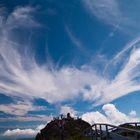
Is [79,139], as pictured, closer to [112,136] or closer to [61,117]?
[61,117]

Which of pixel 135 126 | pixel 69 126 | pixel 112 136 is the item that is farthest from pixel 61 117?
pixel 69 126

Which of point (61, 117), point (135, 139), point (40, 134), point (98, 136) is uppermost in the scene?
point (40, 134)

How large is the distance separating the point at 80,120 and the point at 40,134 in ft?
48.7

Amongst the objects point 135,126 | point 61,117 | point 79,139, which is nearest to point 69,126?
point 61,117

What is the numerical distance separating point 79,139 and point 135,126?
7.13 m

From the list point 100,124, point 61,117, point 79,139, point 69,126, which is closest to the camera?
point 100,124

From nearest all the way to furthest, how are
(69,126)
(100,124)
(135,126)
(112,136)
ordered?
(112,136) < (100,124) < (135,126) < (69,126)

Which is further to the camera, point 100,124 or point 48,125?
point 48,125

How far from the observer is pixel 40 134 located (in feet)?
332

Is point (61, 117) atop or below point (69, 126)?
below

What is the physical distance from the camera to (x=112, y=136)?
14.1 m

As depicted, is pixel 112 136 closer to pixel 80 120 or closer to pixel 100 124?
pixel 100 124

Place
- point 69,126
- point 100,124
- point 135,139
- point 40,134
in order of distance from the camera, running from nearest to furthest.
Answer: point 135,139 → point 100,124 → point 69,126 → point 40,134

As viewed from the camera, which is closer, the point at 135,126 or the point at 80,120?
the point at 135,126
